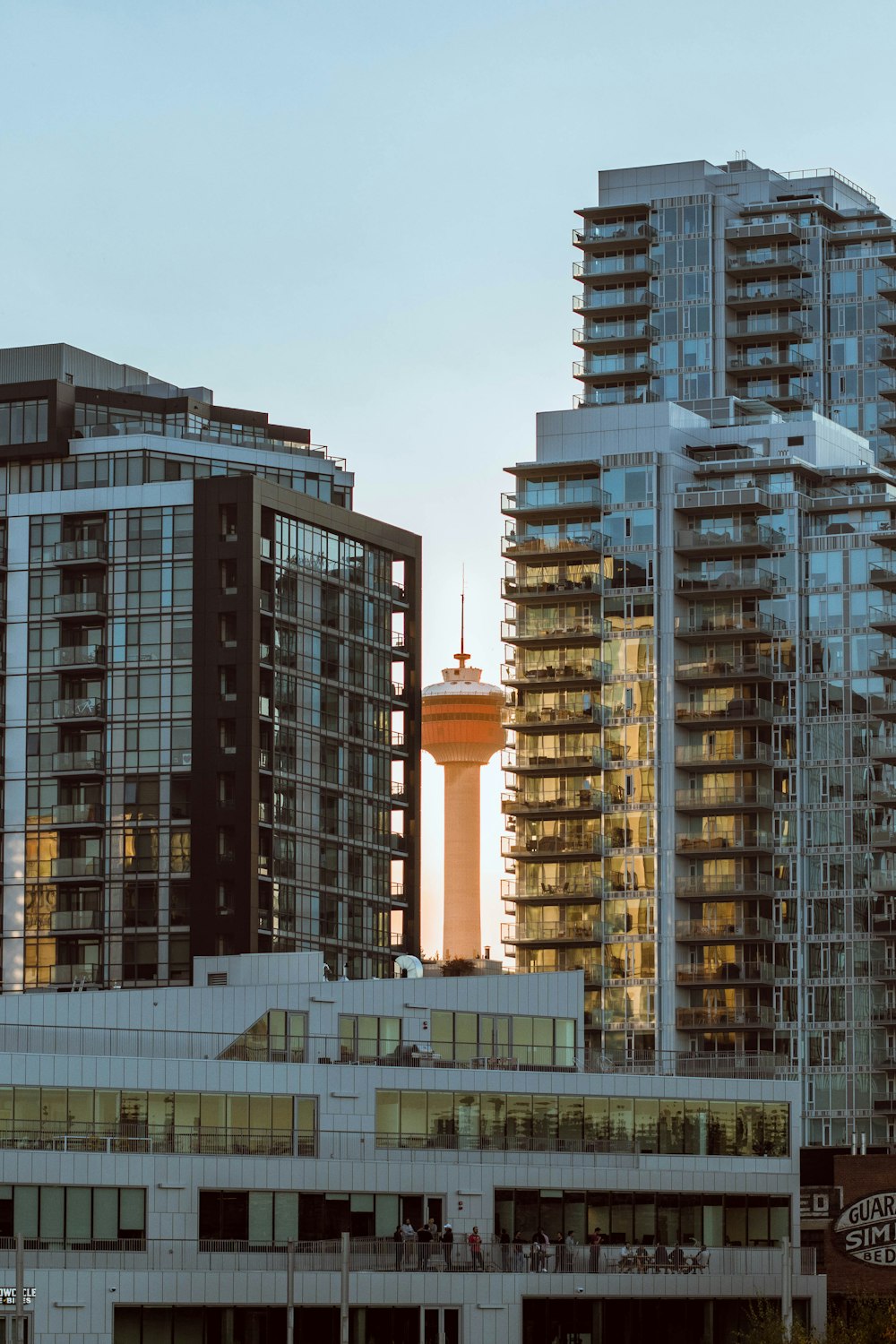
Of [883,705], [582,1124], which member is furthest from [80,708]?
[582,1124]

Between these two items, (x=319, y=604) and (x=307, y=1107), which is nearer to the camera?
(x=307, y=1107)

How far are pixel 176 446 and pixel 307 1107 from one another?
77.0 metres

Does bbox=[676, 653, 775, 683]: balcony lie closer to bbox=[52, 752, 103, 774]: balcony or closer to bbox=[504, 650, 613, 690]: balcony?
bbox=[504, 650, 613, 690]: balcony

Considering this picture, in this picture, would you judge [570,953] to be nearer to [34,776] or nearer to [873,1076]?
[873,1076]

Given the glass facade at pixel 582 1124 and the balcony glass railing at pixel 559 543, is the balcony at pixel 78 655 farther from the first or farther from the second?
the glass facade at pixel 582 1124

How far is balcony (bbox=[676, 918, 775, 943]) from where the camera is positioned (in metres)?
182

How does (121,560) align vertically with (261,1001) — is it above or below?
above

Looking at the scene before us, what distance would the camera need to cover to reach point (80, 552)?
18612 centimetres

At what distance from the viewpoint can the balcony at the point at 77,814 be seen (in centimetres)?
18275

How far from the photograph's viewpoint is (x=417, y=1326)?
4569 inches

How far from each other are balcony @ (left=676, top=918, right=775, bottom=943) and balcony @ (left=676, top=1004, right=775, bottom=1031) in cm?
415

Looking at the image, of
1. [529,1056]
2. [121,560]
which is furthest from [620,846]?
[529,1056]

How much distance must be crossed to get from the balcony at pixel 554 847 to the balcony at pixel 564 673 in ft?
29.9

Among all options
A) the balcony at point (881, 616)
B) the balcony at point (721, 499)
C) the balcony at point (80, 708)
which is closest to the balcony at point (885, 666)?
the balcony at point (881, 616)
